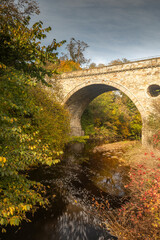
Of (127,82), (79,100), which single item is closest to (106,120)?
(79,100)

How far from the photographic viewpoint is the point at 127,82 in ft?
44.5

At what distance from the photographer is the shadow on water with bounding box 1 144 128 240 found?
4.64 meters

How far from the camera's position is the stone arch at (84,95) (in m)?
13.6

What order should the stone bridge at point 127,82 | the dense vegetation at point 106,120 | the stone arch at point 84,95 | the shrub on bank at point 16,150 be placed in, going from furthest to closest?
the dense vegetation at point 106,120, the stone arch at point 84,95, the stone bridge at point 127,82, the shrub on bank at point 16,150

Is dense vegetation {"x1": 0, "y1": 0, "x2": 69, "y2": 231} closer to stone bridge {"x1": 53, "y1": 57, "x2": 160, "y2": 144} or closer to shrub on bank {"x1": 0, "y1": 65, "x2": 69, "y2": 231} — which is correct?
shrub on bank {"x1": 0, "y1": 65, "x2": 69, "y2": 231}

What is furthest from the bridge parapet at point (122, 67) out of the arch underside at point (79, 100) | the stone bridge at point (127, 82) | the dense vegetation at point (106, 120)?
the dense vegetation at point (106, 120)

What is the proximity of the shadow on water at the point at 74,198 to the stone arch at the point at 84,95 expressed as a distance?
6.60 meters

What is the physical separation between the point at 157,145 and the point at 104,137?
12206 mm

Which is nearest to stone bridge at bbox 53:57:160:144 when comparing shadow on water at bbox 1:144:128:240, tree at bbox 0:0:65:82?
shadow on water at bbox 1:144:128:240

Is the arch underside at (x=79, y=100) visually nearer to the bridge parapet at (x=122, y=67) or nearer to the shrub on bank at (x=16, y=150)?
the bridge parapet at (x=122, y=67)

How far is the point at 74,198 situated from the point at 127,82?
439 inches

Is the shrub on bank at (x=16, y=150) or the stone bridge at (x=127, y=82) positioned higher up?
the stone bridge at (x=127, y=82)

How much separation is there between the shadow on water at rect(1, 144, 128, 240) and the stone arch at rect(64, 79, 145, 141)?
660 centimetres

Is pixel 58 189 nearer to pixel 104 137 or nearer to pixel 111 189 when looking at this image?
pixel 111 189
